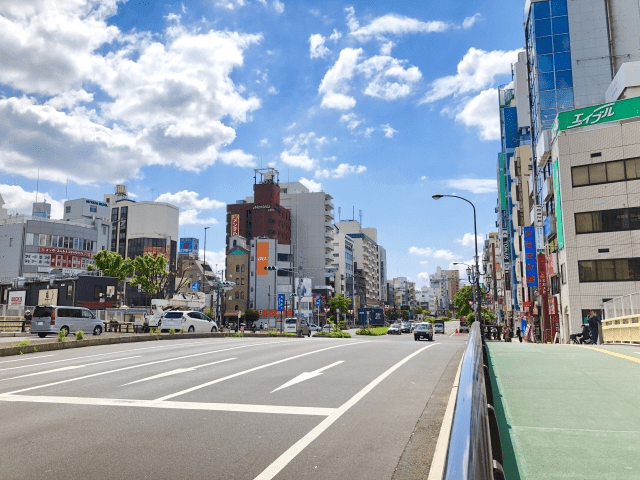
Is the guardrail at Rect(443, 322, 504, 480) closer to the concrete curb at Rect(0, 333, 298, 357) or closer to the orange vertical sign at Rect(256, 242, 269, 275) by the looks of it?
the concrete curb at Rect(0, 333, 298, 357)

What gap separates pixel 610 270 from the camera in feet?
133

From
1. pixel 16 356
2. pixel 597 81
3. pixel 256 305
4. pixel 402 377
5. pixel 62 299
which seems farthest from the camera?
pixel 256 305

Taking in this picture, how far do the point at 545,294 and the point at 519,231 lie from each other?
50.9 ft

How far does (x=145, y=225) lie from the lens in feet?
440

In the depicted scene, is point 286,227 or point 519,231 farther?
point 286,227

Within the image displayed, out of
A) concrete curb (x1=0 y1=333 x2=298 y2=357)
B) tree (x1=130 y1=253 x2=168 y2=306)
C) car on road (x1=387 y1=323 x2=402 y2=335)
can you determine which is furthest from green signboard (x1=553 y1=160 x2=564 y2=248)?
tree (x1=130 y1=253 x2=168 y2=306)

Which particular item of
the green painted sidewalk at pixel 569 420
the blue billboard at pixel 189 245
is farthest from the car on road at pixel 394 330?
the blue billboard at pixel 189 245

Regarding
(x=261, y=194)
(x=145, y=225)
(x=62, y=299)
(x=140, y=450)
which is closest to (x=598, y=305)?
(x=140, y=450)

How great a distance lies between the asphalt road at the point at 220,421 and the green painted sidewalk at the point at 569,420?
1.10 m

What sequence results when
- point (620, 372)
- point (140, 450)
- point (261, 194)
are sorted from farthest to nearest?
point (261, 194) < point (620, 372) < point (140, 450)

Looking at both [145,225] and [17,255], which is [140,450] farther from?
[145,225]

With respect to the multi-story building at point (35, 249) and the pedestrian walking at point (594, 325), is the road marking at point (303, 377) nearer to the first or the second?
the pedestrian walking at point (594, 325)

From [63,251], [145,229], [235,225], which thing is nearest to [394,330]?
[235,225]

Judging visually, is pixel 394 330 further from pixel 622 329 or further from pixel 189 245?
pixel 189 245
